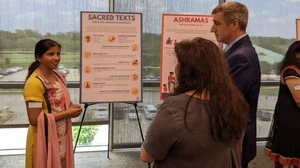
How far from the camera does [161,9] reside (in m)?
3.88

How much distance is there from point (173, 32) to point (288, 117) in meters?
1.37

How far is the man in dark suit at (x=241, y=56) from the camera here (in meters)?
1.59

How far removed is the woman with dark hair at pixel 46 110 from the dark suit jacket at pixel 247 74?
1145 millimetres

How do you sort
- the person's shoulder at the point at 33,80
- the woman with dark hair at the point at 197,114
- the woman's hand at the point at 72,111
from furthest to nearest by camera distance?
the woman's hand at the point at 72,111
the person's shoulder at the point at 33,80
the woman with dark hair at the point at 197,114

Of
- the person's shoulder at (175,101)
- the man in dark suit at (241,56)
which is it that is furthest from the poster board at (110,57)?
the person's shoulder at (175,101)

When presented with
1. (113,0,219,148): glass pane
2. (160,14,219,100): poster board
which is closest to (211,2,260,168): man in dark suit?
(160,14,219,100): poster board

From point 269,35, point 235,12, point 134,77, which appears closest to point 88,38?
point 134,77

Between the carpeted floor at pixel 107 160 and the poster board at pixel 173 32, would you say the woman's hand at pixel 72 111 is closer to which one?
the poster board at pixel 173 32

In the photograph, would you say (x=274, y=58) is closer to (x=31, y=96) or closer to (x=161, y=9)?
(x=161, y=9)

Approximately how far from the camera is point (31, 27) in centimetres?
365

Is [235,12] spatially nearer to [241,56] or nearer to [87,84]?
[241,56]

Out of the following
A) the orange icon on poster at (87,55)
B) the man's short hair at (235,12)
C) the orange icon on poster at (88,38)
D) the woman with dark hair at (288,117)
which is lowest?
the woman with dark hair at (288,117)

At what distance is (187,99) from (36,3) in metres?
3.12

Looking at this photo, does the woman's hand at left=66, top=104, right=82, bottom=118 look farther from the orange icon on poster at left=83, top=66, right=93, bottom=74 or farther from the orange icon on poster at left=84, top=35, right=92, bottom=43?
the orange icon on poster at left=84, top=35, right=92, bottom=43
